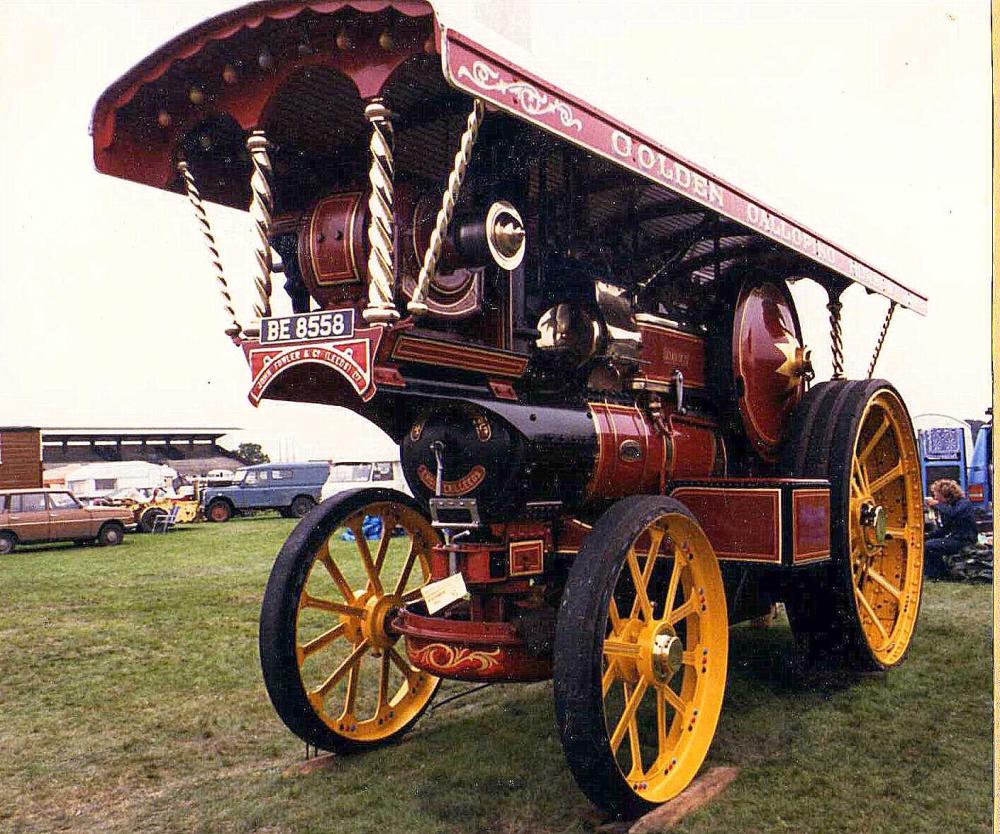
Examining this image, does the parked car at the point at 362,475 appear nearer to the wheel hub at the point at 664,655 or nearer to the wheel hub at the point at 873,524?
the wheel hub at the point at 873,524

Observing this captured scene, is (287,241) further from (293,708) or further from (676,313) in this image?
(676,313)

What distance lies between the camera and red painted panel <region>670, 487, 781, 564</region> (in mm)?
3461

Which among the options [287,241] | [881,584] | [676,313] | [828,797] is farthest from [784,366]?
[287,241]

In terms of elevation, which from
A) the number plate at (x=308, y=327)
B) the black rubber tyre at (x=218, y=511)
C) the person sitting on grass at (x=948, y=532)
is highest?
the number plate at (x=308, y=327)

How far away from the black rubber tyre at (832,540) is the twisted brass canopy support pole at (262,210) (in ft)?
8.16

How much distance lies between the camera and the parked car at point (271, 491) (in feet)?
65.9

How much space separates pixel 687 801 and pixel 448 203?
1.86 meters

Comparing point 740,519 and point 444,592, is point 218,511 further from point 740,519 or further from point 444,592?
point 444,592

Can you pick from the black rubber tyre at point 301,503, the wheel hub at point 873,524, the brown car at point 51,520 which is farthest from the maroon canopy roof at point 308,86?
the black rubber tyre at point 301,503

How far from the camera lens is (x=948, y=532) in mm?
7582

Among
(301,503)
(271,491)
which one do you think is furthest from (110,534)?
(301,503)

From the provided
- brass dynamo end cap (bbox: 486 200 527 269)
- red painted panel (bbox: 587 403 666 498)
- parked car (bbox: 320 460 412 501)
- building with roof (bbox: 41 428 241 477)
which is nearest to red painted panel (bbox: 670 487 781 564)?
red painted panel (bbox: 587 403 666 498)

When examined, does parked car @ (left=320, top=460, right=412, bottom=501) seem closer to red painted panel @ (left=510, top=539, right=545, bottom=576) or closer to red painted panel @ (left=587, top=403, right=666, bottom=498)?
red painted panel @ (left=587, top=403, right=666, bottom=498)

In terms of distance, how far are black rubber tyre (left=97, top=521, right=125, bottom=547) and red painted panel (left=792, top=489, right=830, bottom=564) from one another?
13024mm
